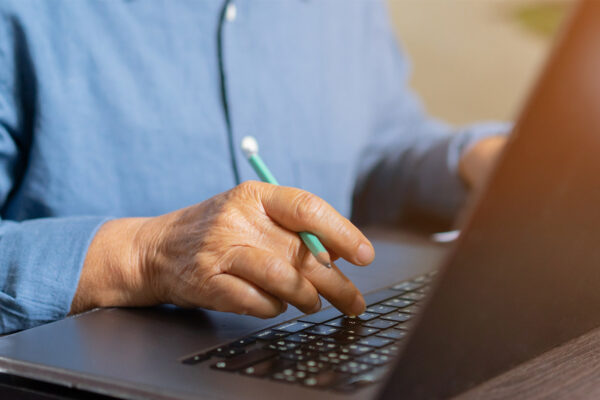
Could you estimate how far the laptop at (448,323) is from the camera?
253 mm

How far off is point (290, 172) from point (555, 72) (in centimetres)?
72

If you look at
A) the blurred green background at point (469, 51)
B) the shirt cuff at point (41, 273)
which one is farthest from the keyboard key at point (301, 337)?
the blurred green background at point (469, 51)

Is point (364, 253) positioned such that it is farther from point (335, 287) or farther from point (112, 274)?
point (112, 274)

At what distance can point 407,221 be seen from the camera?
1155 millimetres

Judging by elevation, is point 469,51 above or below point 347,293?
above

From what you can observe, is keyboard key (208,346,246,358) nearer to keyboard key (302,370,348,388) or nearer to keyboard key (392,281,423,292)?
keyboard key (302,370,348,388)

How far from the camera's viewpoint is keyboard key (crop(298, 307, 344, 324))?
47 centimetres

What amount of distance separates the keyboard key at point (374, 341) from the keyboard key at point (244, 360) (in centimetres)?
6

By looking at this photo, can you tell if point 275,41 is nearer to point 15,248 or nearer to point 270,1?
point 270,1

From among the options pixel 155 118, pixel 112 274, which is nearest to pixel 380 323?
pixel 112 274

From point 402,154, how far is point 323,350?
2.66ft

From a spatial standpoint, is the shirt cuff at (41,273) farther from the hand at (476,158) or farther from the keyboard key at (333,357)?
the hand at (476,158)

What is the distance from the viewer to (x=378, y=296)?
55cm

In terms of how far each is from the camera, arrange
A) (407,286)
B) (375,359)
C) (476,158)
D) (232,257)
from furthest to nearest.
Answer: (476,158), (407,286), (232,257), (375,359)
